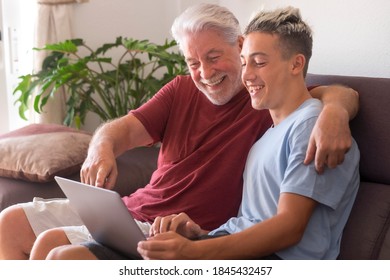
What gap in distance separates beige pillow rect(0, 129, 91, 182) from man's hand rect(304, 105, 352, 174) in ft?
4.02

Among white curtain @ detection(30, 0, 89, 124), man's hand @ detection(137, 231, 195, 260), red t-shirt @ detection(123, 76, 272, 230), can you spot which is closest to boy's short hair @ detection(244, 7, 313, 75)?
red t-shirt @ detection(123, 76, 272, 230)

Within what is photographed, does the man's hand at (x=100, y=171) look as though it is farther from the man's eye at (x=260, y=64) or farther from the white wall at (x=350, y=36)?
the white wall at (x=350, y=36)

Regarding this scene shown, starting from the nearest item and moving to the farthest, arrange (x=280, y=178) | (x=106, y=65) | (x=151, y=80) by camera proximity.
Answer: (x=280, y=178) → (x=151, y=80) → (x=106, y=65)

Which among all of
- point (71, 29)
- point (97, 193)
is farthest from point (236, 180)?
point (71, 29)

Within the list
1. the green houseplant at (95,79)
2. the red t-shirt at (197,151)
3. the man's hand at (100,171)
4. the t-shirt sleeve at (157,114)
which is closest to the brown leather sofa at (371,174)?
the red t-shirt at (197,151)

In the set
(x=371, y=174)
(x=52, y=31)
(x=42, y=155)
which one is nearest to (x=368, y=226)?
(x=371, y=174)

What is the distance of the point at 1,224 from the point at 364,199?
103 cm

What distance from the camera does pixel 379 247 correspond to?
161cm

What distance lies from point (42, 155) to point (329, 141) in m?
1.36

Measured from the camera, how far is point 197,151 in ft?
6.25

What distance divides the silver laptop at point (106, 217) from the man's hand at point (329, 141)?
43cm

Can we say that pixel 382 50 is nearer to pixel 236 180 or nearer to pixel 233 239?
pixel 236 180

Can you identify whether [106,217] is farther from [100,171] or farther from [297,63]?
[297,63]

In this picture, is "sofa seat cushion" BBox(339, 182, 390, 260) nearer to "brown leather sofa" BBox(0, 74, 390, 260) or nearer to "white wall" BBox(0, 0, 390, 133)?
"brown leather sofa" BBox(0, 74, 390, 260)
